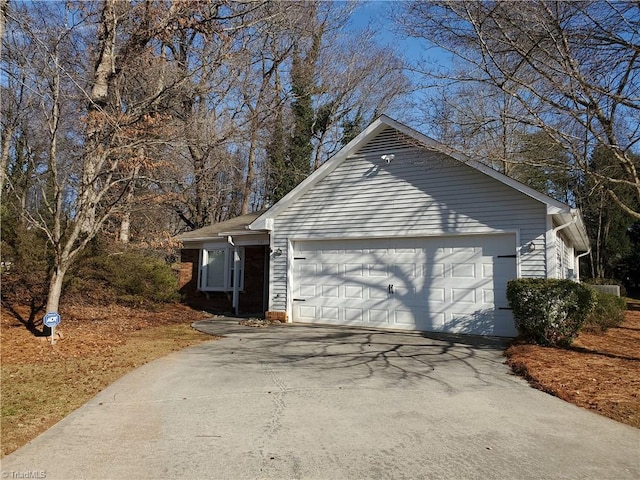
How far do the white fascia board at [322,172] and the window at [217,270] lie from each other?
310 cm

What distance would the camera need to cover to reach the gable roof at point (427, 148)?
961 cm

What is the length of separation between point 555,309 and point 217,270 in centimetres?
1092

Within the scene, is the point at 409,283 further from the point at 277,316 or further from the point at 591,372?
the point at 591,372

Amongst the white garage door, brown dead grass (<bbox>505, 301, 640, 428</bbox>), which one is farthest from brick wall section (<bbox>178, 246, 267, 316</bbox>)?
brown dead grass (<bbox>505, 301, 640, 428</bbox>)

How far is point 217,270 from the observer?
634 inches

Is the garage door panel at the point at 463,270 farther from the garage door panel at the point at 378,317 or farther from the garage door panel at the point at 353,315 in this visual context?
the garage door panel at the point at 353,315

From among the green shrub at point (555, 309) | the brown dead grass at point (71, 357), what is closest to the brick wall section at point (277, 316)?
the brown dead grass at point (71, 357)

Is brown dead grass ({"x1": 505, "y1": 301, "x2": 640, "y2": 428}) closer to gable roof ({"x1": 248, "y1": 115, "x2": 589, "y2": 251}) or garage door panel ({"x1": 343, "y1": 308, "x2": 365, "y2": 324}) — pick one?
gable roof ({"x1": 248, "y1": 115, "x2": 589, "y2": 251})

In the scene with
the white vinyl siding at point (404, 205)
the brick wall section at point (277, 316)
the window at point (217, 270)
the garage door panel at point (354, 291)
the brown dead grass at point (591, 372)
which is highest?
the white vinyl siding at point (404, 205)

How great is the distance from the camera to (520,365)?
280 inches

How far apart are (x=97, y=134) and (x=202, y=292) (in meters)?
8.05

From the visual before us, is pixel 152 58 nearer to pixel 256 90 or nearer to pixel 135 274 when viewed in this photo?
pixel 135 274

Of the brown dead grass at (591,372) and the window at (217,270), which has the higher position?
the window at (217,270)

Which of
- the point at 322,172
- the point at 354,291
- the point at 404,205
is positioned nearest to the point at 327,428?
the point at 354,291
